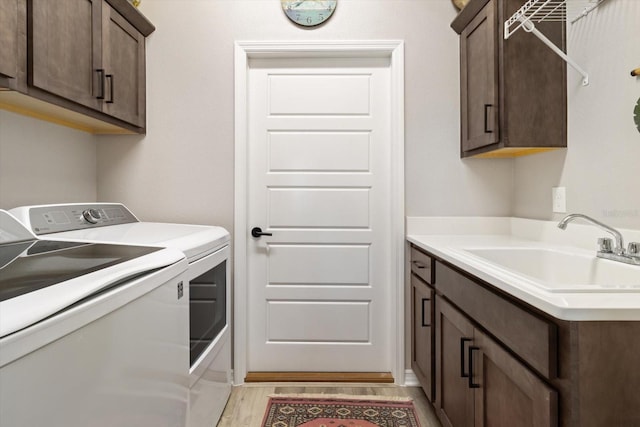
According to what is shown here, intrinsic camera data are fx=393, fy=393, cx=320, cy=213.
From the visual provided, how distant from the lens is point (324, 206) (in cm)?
240

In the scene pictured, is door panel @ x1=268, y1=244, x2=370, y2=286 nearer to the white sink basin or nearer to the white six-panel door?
the white six-panel door

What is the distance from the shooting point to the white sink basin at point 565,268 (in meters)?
1.12

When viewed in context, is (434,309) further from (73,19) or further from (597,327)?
(73,19)

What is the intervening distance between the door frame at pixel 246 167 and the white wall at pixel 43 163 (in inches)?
33.6

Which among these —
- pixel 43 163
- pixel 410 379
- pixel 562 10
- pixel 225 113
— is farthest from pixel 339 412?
pixel 562 10

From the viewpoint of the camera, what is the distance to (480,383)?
129cm

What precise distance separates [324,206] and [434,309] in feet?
2.97

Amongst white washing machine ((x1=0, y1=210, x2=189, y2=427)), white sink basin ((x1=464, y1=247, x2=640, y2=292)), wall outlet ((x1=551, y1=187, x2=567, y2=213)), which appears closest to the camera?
white washing machine ((x1=0, y1=210, x2=189, y2=427))

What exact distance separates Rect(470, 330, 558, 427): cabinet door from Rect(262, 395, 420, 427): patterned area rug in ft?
2.53

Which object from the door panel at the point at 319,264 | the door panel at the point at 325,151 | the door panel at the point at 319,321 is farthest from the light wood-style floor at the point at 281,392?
the door panel at the point at 325,151

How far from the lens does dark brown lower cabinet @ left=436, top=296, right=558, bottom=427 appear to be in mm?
951

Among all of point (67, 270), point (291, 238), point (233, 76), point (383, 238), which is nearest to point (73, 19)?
point (233, 76)

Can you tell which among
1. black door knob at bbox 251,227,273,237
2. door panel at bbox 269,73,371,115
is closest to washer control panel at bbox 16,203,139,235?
black door knob at bbox 251,227,273,237

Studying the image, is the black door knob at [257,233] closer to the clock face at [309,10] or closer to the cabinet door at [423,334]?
the cabinet door at [423,334]
